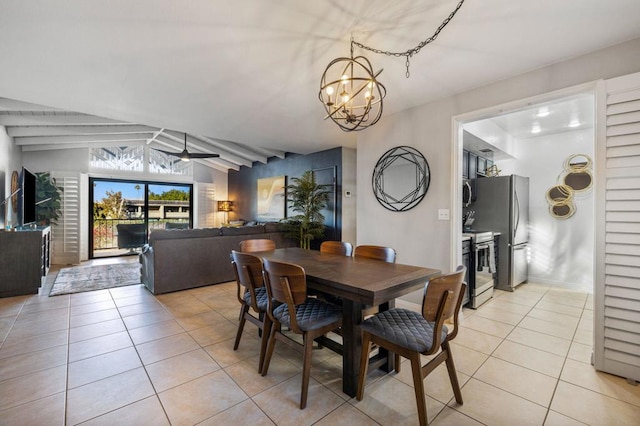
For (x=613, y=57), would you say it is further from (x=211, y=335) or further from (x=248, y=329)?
(x=211, y=335)

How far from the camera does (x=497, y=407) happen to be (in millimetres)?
1716

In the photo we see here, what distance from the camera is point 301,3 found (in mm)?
1703

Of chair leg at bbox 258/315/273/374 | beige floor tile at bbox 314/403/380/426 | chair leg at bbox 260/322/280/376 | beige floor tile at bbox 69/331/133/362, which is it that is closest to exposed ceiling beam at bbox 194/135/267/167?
beige floor tile at bbox 69/331/133/362

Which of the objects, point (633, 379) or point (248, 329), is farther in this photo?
point (248, 329)

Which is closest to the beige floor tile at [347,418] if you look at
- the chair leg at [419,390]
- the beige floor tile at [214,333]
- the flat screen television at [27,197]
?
the chair leg at [419,390]

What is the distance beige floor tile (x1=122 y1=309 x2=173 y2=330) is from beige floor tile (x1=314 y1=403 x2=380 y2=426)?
2.21m

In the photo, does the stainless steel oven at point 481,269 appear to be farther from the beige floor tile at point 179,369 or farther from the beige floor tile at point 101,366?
the beige floor tile at point 101,366

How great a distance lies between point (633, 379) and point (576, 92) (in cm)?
218

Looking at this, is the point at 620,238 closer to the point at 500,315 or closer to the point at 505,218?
the point at 500,315

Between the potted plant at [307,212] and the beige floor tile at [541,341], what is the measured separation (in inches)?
134

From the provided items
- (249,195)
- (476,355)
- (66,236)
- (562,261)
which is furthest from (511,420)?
Answer: (66,236)

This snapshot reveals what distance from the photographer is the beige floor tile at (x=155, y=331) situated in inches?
102

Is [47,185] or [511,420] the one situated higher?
[47,185]

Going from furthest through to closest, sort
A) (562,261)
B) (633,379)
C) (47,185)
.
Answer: (47,185) → (562,261) → (633,379)
